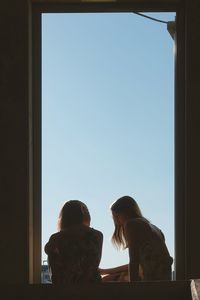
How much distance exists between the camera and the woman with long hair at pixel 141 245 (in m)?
4.20

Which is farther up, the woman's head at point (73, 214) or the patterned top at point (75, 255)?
the woman's head at point (73, 214)

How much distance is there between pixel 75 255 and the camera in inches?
162

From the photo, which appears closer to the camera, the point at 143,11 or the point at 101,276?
the point at 101,276

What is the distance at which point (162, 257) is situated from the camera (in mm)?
4195

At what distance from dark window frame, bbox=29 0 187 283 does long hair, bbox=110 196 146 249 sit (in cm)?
29

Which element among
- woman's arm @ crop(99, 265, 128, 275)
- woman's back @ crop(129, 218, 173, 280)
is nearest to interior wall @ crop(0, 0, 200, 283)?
woman's back @ crop(129, 218, 173, 280)

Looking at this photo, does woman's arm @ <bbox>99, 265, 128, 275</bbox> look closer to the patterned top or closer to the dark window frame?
the patterned top

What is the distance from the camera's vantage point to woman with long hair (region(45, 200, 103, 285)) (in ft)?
13.4
